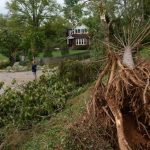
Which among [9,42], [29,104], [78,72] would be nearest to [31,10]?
[9,42]

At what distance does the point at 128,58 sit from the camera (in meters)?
8.75

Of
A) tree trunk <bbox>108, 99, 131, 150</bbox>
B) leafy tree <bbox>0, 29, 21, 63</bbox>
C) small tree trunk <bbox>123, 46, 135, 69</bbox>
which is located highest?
small tree trunk <bbox>123, 46, 135, 69</bbox>

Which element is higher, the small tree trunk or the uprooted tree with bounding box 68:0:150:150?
the small tree trunk

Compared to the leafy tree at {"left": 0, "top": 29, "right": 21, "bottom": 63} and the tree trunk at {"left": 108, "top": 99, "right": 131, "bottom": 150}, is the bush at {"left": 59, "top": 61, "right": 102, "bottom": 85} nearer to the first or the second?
the tree trunk at {"left": 108, "top": 99, "right": 131, "bottom": 150}

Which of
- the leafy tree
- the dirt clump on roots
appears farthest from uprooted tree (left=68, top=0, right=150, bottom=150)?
the leafy tree

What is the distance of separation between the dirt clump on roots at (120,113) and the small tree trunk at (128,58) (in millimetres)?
118

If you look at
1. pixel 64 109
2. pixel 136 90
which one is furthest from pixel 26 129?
pixel 136 90

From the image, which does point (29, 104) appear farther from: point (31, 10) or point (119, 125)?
point (31, 10)

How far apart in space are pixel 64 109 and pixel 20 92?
4.69 feet

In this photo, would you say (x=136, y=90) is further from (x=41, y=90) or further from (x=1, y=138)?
(x=41, y=90)

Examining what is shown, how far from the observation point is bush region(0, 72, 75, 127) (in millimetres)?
Answer: 12690

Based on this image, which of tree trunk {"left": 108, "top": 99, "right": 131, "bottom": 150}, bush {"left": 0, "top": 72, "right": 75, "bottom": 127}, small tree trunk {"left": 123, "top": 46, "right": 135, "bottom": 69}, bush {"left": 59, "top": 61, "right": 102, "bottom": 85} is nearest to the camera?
tree trunk {"left": 108, "top": 99, "right": 131, "bottom": 150}

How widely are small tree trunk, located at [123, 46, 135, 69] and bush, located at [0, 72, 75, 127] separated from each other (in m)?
4.21

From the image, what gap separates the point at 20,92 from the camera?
44.9 feet
